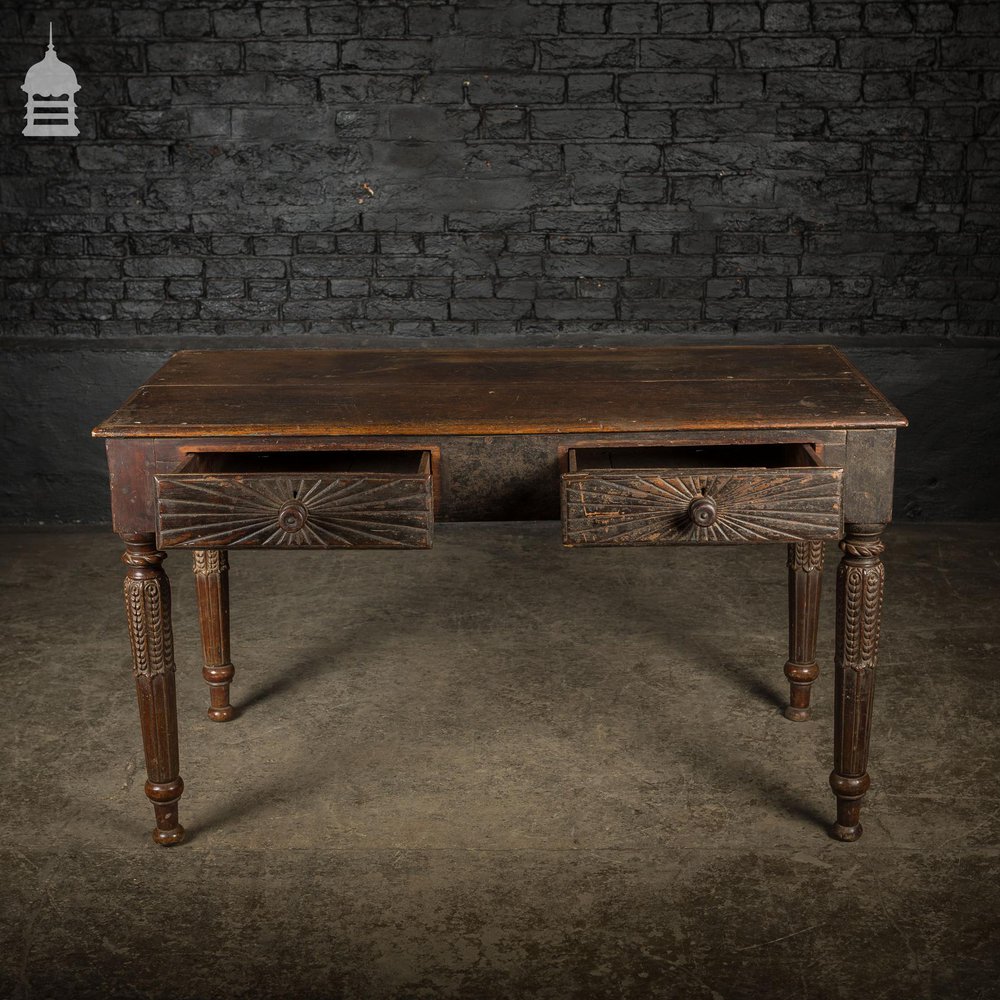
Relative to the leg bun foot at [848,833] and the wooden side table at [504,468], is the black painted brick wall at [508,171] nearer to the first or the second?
the wooden side table at [504,468]

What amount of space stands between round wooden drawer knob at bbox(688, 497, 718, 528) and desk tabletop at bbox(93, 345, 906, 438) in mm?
176

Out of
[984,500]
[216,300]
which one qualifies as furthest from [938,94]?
[216,300]

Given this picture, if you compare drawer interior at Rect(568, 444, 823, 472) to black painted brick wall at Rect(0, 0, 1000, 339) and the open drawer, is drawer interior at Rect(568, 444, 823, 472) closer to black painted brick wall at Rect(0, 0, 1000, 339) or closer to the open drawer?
the open drawer


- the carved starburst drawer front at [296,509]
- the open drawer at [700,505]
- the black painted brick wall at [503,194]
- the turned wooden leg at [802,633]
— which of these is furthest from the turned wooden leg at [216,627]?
the black painted brick wall at [503,194]

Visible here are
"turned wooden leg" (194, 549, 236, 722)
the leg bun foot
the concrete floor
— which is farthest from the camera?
"turned wooden leg" (194, 549, 236, 722)

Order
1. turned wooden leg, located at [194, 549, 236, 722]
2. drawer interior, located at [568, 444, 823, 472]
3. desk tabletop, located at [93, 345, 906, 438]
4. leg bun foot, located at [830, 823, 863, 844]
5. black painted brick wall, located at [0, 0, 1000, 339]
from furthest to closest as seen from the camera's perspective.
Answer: black painted brick wall, located at [0, 0, 1000, 339], turned wooden leg, located at [194, 549, 236, 722], drawer interior, located at [568, 444, 823, 472], leg bun foot, located at [830, 823, 863, 844], desk tabletop, located at [93, 345, 906, 438]

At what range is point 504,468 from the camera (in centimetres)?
265

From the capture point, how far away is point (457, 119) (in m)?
4.74

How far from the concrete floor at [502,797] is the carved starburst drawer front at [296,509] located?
72 cm

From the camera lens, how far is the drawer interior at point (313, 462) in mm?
2832

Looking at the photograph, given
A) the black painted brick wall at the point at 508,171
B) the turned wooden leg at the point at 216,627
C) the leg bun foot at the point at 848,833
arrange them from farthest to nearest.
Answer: the black painted brick wall at the point at 508,171, the turned wooden leg at the point at 216,627, the leg bun foot at the point at 848,833

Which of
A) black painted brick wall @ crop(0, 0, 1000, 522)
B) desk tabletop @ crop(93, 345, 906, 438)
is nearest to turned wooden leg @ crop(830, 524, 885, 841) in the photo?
desk tabletop @ crop(93, 345, 906, 438)

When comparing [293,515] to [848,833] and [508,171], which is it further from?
[508,171]

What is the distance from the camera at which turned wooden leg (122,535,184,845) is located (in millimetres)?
2664
